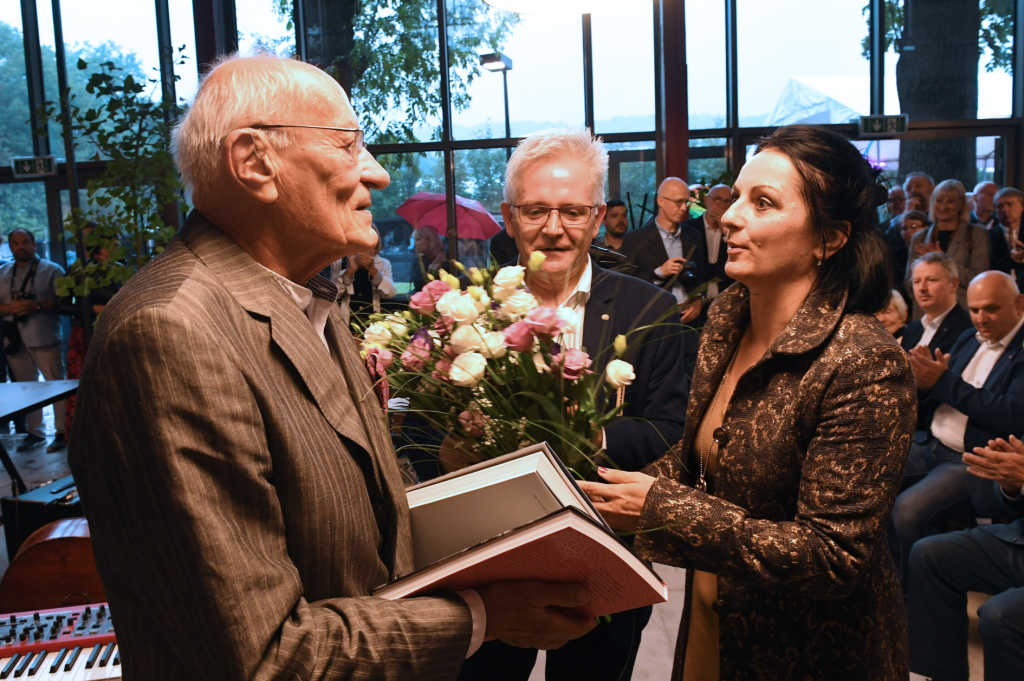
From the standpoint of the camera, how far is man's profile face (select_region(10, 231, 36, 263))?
24.6 ft

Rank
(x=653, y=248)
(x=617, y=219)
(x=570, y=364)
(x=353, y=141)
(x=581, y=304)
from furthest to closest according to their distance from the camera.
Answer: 1. (x=617, y=219)
2. (x=653, y=248)
3. (x=581, y=304)
4. (x=570, y=364)
5. (x=353, y=141)

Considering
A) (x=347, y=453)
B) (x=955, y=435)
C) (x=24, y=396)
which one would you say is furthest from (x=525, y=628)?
(x=24, y=396)

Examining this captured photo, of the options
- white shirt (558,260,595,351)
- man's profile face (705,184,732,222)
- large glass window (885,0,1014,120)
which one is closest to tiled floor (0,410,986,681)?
white shirt (558,260,595,351)

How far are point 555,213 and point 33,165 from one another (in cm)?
900

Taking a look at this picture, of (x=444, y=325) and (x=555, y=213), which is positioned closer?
(x=444, y=325)

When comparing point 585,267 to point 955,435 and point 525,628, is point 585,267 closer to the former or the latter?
point 525,628

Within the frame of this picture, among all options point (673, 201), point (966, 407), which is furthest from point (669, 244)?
point (966, 407)

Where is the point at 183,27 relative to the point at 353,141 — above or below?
above

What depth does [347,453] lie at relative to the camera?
106cm

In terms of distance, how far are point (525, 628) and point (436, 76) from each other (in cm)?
869

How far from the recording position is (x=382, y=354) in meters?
1.34

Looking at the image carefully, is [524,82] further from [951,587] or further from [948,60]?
[951,587]

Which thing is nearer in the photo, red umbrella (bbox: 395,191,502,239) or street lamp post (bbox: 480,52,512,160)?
red umbrella (bbox: 395,191,502,239)

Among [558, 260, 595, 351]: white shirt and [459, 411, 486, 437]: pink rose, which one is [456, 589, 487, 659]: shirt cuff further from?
[558, 260, 595, 351]: white shirt
